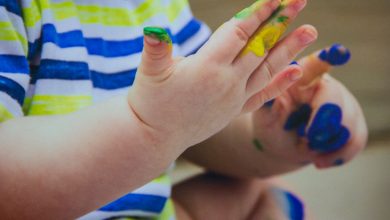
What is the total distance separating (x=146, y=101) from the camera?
1.12 feet

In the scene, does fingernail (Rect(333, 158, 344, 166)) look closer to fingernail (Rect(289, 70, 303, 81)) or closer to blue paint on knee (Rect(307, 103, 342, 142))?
blue paint on knee (Rect(307, 103, 342, 142))

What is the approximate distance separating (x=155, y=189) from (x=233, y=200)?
0.33 ft

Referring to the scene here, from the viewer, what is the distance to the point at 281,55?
1.19 ft

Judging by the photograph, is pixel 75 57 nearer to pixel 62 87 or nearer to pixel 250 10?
pixel 62 87

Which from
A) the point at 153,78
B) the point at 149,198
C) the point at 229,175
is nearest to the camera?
the point at 153,78

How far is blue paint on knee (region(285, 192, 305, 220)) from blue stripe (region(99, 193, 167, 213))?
0.14 metres

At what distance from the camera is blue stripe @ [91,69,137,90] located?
455 mm

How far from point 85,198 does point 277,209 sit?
9.0 inches

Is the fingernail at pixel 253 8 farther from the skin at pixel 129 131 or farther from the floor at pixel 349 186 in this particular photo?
the floor at pixel 349 186

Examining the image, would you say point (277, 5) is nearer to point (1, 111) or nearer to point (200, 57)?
point (200, 57)

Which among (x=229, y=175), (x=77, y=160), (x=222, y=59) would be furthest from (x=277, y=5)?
(x=229, y=175)

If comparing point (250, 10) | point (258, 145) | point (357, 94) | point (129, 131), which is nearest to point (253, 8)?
point (250, 10)

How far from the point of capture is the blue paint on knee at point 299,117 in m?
0.50

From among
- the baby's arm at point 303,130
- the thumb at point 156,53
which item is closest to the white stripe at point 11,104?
the thumb at point 156,53
